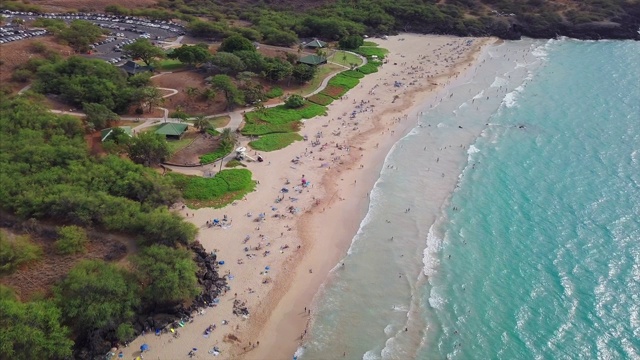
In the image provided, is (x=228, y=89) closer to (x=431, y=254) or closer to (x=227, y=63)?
(x=227, y=63)

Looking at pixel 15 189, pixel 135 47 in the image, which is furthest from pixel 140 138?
pixel 135 47

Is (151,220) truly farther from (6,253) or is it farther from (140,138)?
(140,138)

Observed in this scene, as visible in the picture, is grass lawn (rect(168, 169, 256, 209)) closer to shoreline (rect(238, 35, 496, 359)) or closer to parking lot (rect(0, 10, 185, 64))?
shoreline (rect(238, 35, 496, 359))

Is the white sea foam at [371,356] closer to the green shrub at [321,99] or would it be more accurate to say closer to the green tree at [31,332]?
the green tree at [31,332]

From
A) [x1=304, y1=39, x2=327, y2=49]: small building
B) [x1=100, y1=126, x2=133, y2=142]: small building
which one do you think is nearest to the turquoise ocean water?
[x1=304, y1=39, x2=327, y2=49]: small building

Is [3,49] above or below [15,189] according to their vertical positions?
above
